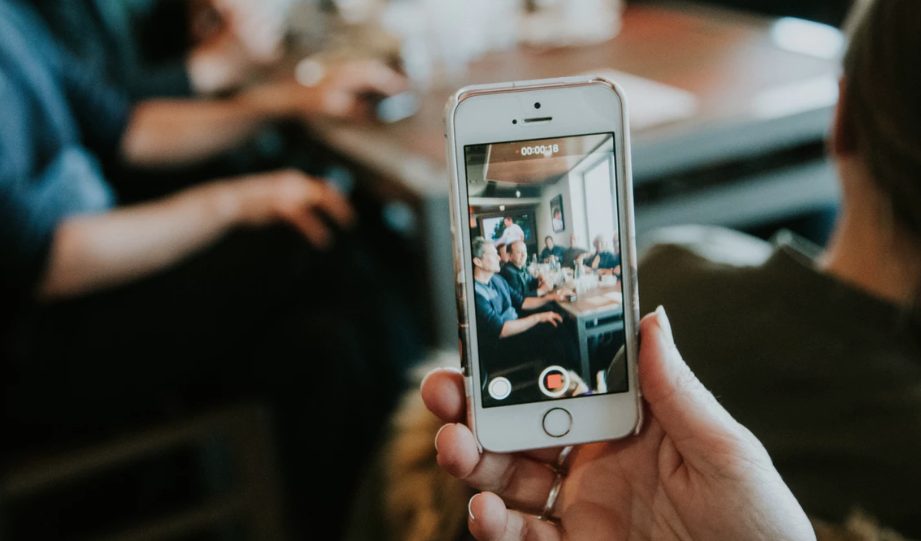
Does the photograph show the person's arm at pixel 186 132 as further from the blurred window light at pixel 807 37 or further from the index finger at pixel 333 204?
the blurred window light at pixel 807 37

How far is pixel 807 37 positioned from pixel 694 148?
1.50ft

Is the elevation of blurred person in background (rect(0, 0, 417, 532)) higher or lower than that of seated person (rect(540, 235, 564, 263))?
lower

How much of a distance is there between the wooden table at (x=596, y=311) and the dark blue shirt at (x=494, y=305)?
1.1 inches

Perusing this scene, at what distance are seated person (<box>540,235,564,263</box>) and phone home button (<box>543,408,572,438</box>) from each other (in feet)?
0.32

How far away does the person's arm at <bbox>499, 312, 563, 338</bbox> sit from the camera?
491 millimetres

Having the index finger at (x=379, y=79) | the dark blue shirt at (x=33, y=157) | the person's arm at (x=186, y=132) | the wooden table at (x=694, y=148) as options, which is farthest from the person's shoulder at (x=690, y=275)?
the person's arm at (x=186, y=132)

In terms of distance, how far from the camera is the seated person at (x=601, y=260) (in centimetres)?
48

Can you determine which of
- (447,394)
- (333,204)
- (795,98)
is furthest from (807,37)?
(447,394)

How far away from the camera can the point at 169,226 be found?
1.18m

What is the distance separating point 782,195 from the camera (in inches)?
45.6

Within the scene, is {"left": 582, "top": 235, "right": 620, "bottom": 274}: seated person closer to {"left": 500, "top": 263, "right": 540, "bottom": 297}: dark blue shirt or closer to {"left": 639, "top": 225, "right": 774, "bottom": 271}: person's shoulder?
{"left": 500, "top": 263, "right": 540, "bottom": 297}: dark blue shirt

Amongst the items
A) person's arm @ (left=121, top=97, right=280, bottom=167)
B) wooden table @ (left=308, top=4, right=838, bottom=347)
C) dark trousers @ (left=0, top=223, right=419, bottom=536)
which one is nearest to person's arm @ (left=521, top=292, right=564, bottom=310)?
wooden table @ (left=308, top=4, right=838, bottom=347)

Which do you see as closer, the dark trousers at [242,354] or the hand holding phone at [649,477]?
the hand holding phone at [649,477]

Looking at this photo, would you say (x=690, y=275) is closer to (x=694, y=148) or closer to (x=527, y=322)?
(x=527, y=322)
